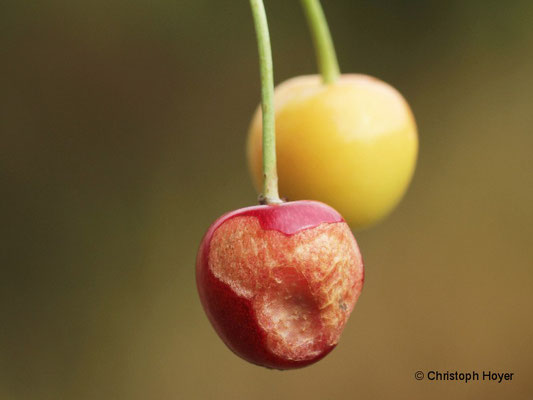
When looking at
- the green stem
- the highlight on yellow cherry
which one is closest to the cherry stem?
the highlight on yellow cherry

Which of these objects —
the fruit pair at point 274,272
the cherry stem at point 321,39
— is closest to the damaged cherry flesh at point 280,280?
the fruit pair at point 274,272

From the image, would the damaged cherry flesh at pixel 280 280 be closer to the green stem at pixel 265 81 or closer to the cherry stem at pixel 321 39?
the green stem at pixel 265 81

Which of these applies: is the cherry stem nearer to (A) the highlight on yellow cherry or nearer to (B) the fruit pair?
(A) the highlight on yellow cherry

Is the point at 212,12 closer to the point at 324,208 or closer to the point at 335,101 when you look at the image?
the point at 335,101

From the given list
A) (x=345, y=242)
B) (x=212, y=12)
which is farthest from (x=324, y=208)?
(x=212, y=12)

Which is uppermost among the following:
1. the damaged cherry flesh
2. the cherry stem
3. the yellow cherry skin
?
the cherry stem

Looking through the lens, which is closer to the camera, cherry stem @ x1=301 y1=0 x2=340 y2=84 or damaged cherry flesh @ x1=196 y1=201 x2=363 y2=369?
damaged cherry flesh @ x1=196 y1=201 x2=363 y2=369

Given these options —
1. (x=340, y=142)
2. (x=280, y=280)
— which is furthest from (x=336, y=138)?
(x=280, y=280)

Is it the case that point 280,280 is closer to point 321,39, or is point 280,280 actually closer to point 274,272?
point 274,272
